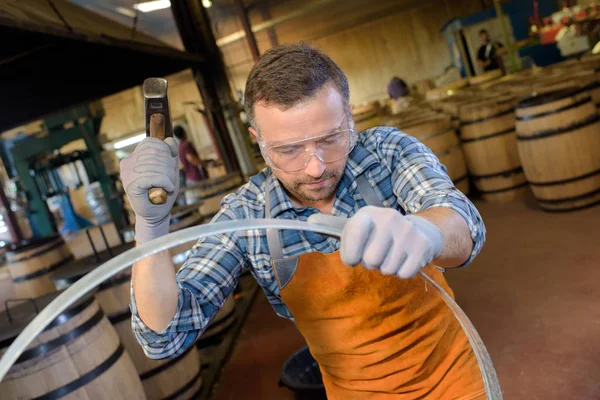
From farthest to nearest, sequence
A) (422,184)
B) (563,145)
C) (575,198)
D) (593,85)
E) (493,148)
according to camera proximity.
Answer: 1. (493,148)
2. (593,85)
3. (575,198)
4. (563,145)
5. (422,184)

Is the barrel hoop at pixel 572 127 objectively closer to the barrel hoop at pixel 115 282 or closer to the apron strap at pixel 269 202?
the apron strap at pixel 269 202

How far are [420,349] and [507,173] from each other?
13.7 ft

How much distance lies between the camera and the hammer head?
144 cm

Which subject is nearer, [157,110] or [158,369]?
[157,110]

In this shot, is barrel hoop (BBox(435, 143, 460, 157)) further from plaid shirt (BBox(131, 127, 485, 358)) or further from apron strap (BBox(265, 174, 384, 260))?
apron strap (BBox(265, 174, 384, 260))

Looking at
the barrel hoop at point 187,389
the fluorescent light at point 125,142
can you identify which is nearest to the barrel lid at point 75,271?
the barrel hoop at point 187,389

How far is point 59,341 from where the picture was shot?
2182 millimetres

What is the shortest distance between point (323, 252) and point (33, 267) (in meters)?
3.31

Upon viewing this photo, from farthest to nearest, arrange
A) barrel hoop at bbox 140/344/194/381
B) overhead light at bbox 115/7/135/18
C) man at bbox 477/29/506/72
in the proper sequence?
1. man at bbox 477/29/506/72
2. overhead light at bbox 115/7/135/18
3. barrel hoop at bbox 140/344/194/381

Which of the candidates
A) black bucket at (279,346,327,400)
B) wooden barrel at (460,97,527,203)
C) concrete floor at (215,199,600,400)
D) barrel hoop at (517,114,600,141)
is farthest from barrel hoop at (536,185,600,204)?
black bucket at (279,346,327,400)

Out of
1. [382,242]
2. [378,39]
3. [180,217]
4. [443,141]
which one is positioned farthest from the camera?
[378,39]

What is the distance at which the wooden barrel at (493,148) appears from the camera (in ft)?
16.7

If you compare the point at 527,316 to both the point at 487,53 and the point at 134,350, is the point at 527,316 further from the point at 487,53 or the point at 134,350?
the point at 487,53

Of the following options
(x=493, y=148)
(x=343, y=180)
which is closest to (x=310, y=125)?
(x=343, y=180)
